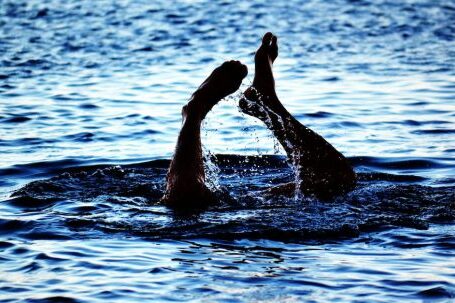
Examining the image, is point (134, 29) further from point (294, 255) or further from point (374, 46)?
point (294, 255)

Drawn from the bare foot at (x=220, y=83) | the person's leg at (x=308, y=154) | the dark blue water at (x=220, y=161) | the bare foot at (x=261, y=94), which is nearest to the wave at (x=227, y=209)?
the dark blue water at (x=220, y=161)

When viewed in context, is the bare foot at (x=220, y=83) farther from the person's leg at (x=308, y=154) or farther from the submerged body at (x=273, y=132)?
the person's leg at (x=308, y=154)

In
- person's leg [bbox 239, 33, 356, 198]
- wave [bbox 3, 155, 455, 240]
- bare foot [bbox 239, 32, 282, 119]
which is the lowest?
wave [bbox 3, 155, 455, 240]

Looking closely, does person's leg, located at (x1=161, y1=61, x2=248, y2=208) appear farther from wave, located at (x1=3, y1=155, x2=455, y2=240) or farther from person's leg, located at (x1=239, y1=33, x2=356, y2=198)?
person's leg, located at (x1=239, y1=33, x2=356, y2=198)

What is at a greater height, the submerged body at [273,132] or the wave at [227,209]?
the submerged body at [273,132]

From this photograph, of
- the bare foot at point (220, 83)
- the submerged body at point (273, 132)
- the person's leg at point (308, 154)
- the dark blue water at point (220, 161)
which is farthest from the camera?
the person's leg at point (308, 154)

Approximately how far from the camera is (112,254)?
6949 millimetres

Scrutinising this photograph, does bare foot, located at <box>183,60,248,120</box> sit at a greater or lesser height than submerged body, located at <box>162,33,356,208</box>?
greater

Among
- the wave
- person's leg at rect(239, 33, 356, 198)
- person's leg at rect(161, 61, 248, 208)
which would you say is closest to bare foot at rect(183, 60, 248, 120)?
person's leg at rect(161, 61, 248, 208)

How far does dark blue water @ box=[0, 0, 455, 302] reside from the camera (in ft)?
21.4

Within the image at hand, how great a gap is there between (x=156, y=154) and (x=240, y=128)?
1.88 m

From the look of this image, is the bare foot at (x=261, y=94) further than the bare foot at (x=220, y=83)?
Yes

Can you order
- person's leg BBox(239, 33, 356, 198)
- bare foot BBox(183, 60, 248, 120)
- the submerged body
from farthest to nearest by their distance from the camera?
person's leg BBox(239, 33, 356, 198) < bare foot BBox(183, 60, 248, 120) < the submerged body

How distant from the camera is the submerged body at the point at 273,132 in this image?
7.53m
